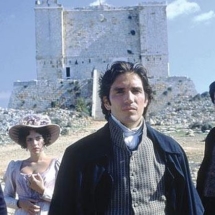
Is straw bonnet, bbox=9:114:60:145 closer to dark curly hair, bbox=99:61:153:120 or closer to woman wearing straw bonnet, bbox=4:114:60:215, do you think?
woman wearing straw bonnet, bbox=4:114:60:215

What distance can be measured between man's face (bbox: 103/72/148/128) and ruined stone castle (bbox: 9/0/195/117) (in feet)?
125

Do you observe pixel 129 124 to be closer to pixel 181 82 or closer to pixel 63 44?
pixel 181 82

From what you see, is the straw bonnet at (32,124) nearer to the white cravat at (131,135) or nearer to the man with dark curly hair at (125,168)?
the man with dark curly hair at (125,168)

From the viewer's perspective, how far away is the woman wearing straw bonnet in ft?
11.9

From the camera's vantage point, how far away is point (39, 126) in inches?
154

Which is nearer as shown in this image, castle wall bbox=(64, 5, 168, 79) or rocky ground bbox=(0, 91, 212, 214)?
rocky ground bbox=(0, 91, 212, 214)

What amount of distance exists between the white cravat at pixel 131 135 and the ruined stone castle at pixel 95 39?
3806 cm

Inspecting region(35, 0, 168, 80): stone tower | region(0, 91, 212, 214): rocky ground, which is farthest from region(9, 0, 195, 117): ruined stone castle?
region(0, 91, 212, 214): rocky ground

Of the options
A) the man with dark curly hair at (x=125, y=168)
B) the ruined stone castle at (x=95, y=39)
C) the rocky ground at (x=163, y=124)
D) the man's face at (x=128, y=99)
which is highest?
the ruined stone castle at (x=95, y=39)

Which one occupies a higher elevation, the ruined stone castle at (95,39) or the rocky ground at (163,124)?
the ruined stone castle at (95,39)

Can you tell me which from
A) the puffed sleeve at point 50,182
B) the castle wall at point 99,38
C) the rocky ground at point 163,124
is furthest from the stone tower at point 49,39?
the puffed sleeve at point 50,182

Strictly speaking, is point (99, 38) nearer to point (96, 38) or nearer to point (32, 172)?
point (96, 38)

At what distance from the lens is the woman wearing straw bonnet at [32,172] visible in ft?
11.9

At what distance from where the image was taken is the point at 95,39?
146ft
